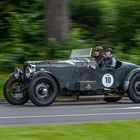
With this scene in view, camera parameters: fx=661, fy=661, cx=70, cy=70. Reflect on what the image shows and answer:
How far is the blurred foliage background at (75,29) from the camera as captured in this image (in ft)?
76.5

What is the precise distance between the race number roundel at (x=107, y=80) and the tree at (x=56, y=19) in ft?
17.9

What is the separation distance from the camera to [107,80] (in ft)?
59.6

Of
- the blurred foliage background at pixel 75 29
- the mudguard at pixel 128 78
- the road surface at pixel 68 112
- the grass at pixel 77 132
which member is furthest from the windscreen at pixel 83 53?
the grass at pixel 77 132

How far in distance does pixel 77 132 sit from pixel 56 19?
41.7 ft

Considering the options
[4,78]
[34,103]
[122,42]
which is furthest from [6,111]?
[122,42]

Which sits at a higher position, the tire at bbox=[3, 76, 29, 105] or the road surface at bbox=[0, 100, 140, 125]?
the tire at bbox=[3, 76, 29, 105]

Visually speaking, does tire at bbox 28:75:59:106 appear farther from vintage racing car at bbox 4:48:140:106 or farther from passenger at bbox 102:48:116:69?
passenger at bbox 102:48:116:69

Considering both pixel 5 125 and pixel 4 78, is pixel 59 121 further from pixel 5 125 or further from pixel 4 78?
pixel 4 78

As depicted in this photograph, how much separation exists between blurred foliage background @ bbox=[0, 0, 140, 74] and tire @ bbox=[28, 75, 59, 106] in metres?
5.35

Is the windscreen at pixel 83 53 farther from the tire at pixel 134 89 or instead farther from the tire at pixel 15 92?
the tire at pixel 15 92

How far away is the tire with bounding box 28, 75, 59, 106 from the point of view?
56.3 feet

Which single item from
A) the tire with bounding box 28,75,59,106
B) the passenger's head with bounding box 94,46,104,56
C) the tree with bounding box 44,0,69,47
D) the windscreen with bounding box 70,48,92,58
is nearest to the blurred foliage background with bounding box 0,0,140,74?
the tree with bounding box 44,0,69,47

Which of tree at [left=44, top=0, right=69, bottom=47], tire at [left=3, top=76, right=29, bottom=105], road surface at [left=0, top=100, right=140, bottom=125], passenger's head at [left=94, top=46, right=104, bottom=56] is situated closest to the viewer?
road surface at [left=0, top=100, right=140, bottom=125]

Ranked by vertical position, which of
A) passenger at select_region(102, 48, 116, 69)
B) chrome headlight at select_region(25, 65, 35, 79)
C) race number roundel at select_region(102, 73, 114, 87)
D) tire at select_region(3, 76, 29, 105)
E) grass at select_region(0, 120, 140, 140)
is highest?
passenger at select_region(102, 48, 116, 69)
